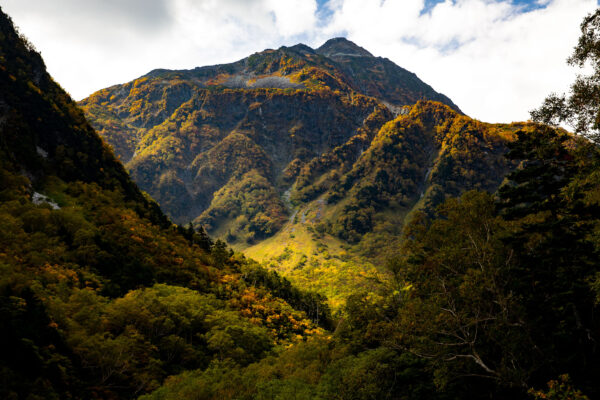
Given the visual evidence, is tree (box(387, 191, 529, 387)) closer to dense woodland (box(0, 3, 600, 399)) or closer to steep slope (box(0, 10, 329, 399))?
dense woodland (box(0, 3, 600, 399))

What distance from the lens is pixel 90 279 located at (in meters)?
39.5

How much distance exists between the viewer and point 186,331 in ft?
122

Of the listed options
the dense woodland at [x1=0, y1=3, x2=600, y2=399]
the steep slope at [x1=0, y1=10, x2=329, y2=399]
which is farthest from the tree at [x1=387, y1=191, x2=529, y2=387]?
the steep slope at [x1=0, y1=10, x2=329, y2=399]

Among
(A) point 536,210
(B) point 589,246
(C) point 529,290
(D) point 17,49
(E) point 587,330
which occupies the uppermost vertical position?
(D) point 17,49

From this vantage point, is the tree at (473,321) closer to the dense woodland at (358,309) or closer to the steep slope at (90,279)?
the dense woodland at (358,309)

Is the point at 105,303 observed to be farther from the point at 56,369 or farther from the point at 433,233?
the point at 433,233

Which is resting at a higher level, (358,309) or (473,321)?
(473,321)

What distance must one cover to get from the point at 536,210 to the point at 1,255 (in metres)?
53.9

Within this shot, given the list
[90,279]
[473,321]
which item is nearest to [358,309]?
[473,321]

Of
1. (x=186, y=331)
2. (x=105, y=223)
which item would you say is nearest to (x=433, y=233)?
(x=186, y=331)

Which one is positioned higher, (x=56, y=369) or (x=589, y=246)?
(x=589, y=246)

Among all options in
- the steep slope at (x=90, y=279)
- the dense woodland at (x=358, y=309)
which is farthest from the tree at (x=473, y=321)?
the steep slope at (x=90, y=279)

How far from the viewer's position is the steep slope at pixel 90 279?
2192cm

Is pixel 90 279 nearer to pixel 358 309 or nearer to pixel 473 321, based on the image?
pixel 358 309
